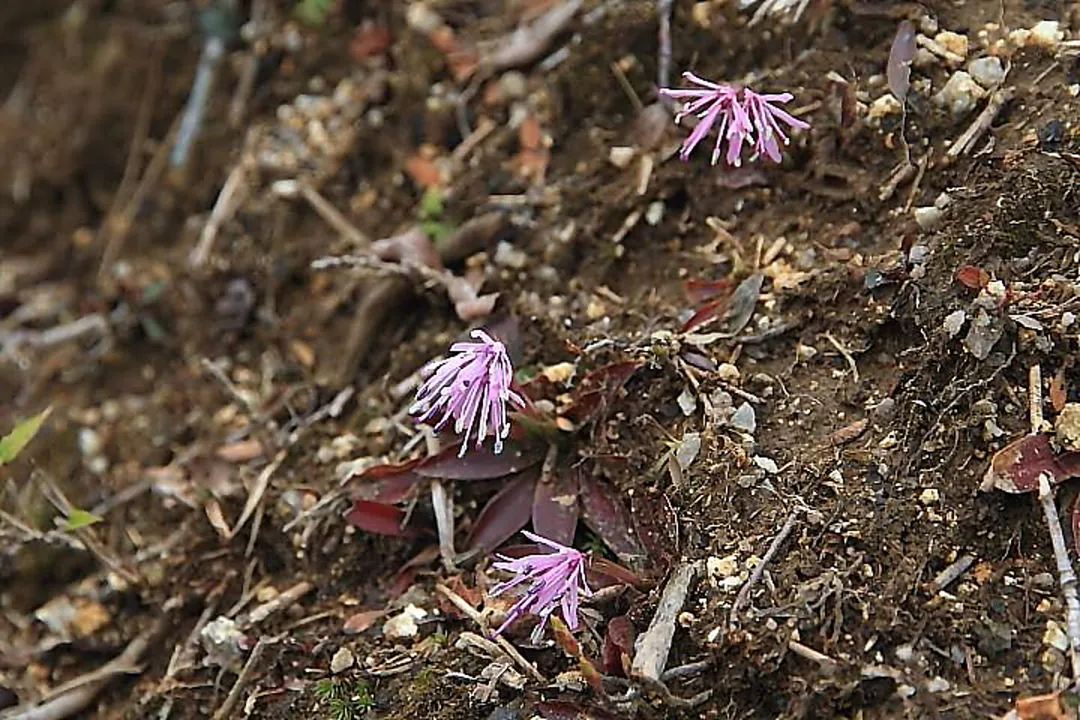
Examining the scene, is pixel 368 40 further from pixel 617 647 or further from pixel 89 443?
pixel 617 647

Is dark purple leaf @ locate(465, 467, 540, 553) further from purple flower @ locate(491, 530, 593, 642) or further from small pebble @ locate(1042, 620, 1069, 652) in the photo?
small pebble @ locate(1042, 620, 1069, 652)

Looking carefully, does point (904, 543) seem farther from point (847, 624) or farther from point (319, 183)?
point (319, 183)

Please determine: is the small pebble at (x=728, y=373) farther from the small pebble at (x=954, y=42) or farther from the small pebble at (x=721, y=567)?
the small pebble at (x=954, y=42)

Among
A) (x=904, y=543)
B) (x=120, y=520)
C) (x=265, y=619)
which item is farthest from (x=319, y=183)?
(x=904, y=543)

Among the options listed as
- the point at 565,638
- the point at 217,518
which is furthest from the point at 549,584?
the point at 217,518

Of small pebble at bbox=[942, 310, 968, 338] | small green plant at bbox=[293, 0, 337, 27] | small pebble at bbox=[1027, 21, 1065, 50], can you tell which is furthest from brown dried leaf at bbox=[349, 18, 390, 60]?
small pebble at bbox=[942, 310, 968, 338]

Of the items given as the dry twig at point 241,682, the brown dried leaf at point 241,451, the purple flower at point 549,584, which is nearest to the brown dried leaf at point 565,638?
the purple flower at point 549,584
